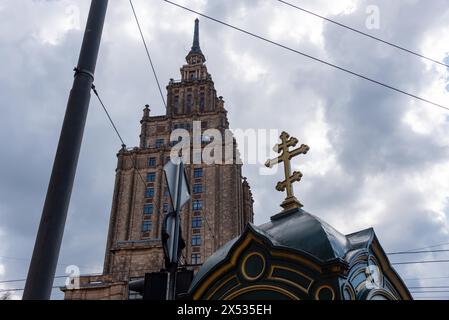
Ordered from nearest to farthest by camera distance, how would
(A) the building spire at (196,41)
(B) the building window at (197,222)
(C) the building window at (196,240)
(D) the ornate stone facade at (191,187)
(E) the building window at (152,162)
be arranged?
(C) the building window at (196,240)
(D) the ornate stone facade at (191,187)
(B) the building window at (197,222)
(E) the building window at (152,162)
(A) the building spire at (196,41)

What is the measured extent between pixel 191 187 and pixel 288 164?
65409mm

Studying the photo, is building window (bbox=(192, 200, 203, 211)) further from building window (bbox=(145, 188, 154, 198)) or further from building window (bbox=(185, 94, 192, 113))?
building window (bbox=(185, 94, 192, 113))

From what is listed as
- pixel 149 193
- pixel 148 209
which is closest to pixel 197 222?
pixel 148 209

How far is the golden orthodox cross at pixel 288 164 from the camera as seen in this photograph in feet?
26.8

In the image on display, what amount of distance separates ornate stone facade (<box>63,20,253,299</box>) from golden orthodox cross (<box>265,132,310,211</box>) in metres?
51.5

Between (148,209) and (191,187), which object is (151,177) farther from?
(191,187)

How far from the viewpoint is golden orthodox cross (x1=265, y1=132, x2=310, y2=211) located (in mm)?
8156

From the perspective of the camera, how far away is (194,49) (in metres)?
94.5

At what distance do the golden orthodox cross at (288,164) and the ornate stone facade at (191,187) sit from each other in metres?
51.5

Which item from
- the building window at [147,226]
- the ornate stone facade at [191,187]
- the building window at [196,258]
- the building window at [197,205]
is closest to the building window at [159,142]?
the ornate stone facade at [191,187]

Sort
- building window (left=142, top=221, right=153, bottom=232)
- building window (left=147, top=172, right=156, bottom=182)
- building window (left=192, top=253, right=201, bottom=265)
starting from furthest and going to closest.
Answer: building window (left=147, top=172, right=156, bottom=182), building window (left=142, top=221, right=153, bottom=232), building window (left=192, top=253, right=201, bottom=265)

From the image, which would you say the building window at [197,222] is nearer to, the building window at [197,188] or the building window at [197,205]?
the building window at [197,205]

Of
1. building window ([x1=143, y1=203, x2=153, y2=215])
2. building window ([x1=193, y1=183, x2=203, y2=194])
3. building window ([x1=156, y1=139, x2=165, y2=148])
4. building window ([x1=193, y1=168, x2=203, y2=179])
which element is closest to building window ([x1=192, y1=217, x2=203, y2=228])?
building window ([x1=193, y1=183, x2=203, y2=194])
